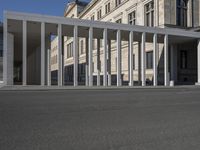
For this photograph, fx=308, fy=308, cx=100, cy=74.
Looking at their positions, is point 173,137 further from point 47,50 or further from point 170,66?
point 170,66

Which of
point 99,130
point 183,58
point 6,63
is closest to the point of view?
point 99,130

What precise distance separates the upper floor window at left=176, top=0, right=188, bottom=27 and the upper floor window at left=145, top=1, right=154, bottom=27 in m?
3.51

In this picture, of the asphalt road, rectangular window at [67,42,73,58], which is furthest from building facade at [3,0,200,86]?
the asphalt road

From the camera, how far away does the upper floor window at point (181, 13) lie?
43531mm

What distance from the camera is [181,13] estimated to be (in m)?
44.0

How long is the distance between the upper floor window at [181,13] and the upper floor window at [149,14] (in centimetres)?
351

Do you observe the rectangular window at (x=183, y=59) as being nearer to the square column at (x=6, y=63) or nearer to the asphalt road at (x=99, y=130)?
the square column at (x=6, y=63)

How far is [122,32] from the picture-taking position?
1309 inches

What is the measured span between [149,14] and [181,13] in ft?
14.9

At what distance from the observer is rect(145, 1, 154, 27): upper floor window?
1747 inches

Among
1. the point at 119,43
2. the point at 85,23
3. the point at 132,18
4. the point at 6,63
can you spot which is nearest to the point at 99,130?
the point at 6,63

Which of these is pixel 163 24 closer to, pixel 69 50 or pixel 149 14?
pixel 149 14

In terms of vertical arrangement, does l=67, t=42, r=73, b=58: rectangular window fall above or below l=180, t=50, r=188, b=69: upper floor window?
above

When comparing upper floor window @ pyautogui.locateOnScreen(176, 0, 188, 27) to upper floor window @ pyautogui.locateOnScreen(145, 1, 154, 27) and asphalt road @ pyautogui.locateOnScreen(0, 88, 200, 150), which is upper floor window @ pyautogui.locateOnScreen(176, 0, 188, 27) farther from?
asphalt road @ pyautogui.locateOnScreen(0, 88, 200, 150)
